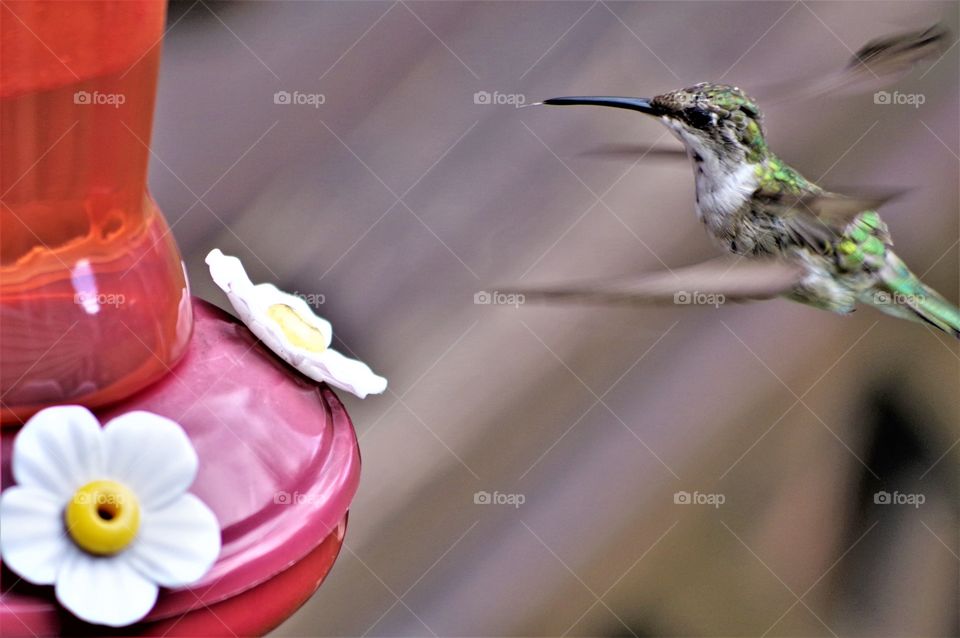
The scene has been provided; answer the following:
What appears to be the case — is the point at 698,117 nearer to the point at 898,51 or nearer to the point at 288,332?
the point at 898,51

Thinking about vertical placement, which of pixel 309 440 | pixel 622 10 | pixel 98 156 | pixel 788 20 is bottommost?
pixel 309 440

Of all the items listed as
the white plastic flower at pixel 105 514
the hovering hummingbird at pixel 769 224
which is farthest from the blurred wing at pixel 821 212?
the white plastic flower at pixel 105 514

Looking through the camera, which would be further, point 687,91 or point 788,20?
point 788,20

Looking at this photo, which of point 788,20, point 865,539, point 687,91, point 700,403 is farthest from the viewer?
point 865,539

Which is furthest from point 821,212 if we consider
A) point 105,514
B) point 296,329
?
point 105,514

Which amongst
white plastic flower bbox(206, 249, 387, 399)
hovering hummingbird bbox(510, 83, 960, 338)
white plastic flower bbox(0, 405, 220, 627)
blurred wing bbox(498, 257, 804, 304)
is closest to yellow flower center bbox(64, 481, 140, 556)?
white plastic flower bbox(0, 405, 220, 627)

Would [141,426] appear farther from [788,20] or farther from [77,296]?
[788,20]

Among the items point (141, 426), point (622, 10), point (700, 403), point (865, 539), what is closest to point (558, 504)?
point (700, 403)
